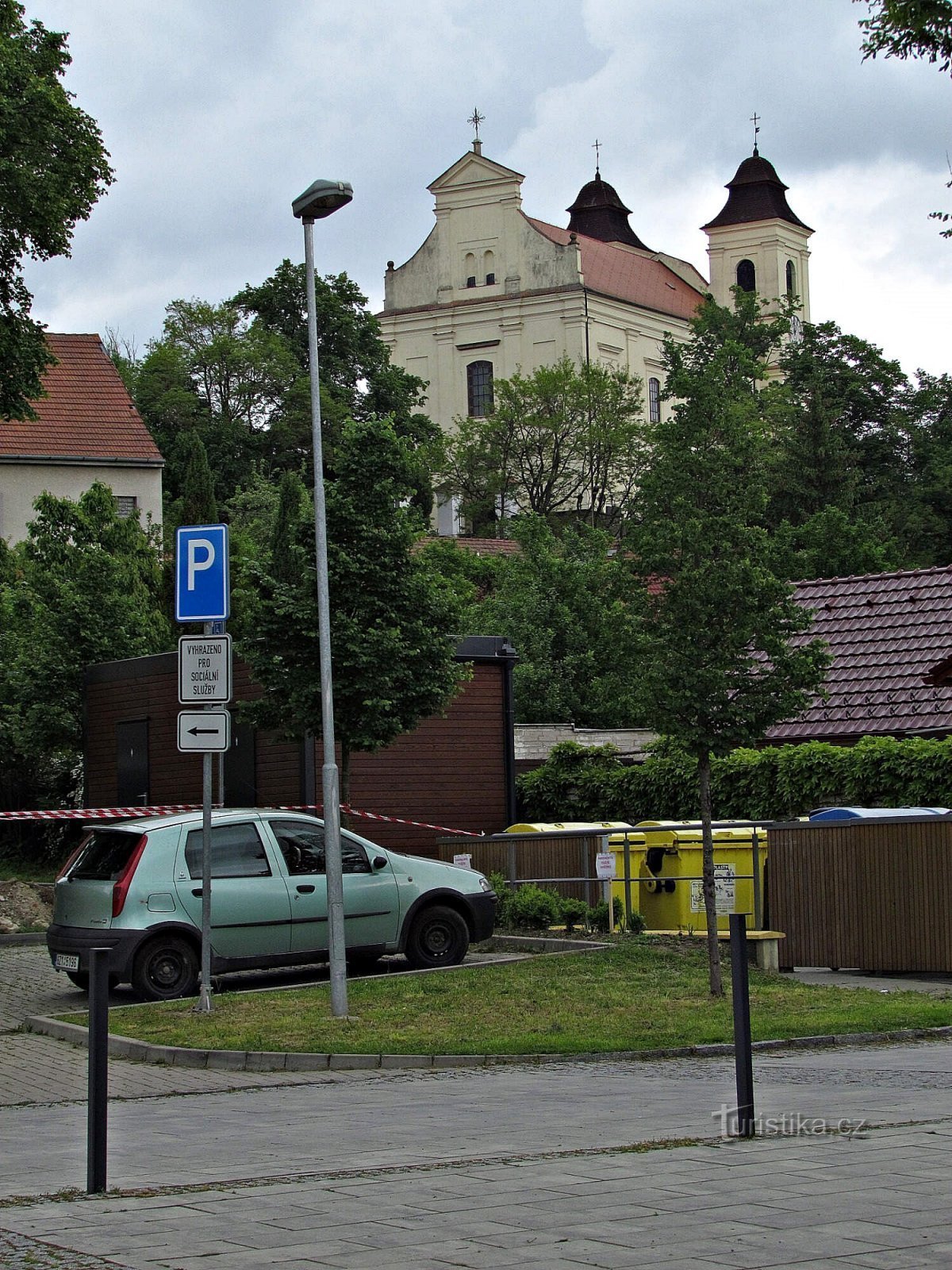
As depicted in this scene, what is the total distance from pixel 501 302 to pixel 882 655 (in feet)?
250

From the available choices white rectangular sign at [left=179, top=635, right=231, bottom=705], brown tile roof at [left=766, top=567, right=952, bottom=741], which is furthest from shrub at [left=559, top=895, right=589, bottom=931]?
white rectangular sign at [left=179, top=635, right=231, bottom=705]

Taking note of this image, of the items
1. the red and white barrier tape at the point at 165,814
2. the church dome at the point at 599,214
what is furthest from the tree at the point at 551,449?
the red and white barrier tape at the point at 165,814

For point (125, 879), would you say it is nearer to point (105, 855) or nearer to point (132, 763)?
point (105, 855)

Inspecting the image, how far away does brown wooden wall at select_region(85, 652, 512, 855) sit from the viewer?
84.6 feet

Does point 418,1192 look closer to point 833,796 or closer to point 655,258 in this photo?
point 833,796

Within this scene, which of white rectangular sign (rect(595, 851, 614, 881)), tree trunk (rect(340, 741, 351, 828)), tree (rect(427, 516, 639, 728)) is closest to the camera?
white rectangular sign (rect(595, 851, 614, 881))

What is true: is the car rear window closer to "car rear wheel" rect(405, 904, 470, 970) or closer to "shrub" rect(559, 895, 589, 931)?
"car rear wheel" rect(405, 904, 470, 970)

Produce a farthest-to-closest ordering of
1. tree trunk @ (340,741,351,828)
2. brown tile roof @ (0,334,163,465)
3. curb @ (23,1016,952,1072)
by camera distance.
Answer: brown tile roof @ (0,334,163,465) < tree trunk @ (340,741,351,828) < curb @ (23,1016,952,1072)

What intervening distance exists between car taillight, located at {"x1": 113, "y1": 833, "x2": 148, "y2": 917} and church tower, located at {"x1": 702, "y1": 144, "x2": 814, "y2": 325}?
Answer: 109 m

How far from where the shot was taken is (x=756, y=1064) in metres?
12.3

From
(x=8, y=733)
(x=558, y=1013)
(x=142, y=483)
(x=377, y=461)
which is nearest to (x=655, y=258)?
(x=142, y=483)

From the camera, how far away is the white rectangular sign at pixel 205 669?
14.9m

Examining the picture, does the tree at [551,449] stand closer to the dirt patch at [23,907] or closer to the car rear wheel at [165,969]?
the dirt patch at [23,907]

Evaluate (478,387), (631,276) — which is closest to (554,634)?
(478,387)
